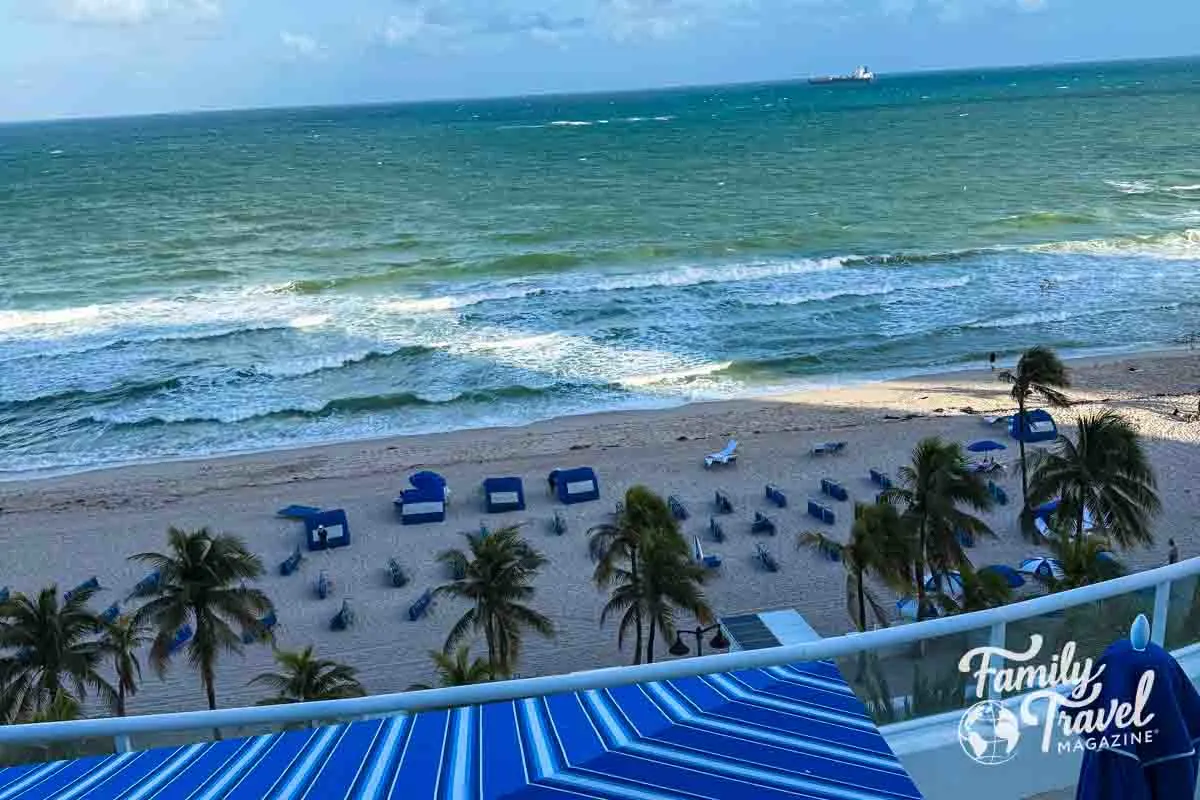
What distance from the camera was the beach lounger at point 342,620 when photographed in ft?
60.6

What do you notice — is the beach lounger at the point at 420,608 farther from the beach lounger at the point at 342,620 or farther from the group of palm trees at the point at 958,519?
the group of palm trees at the point at 958,519

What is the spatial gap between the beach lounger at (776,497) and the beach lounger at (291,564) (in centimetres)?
960

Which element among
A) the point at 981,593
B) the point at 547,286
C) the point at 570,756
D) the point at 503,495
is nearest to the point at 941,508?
the point at 981,593

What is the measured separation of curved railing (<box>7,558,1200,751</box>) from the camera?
464 cm

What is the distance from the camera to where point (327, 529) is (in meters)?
21.9

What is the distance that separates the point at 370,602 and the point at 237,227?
52991 millimetres

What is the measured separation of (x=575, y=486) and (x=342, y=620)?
669 cm

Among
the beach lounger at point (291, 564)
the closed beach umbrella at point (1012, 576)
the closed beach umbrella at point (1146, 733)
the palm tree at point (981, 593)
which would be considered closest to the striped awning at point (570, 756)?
the closed beach umbrella at point (1146, 733)

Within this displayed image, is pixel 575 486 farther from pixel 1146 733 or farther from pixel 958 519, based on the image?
pixel 1146 733

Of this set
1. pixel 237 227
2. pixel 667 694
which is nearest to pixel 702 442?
pixel 667 694

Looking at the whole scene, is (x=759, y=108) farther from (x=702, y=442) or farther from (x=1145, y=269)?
(x=702, y=442)

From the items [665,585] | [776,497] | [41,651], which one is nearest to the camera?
[41,651]

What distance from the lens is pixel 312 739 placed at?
4.57 metres

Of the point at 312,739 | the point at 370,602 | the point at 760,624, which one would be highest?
the point at 312,739
